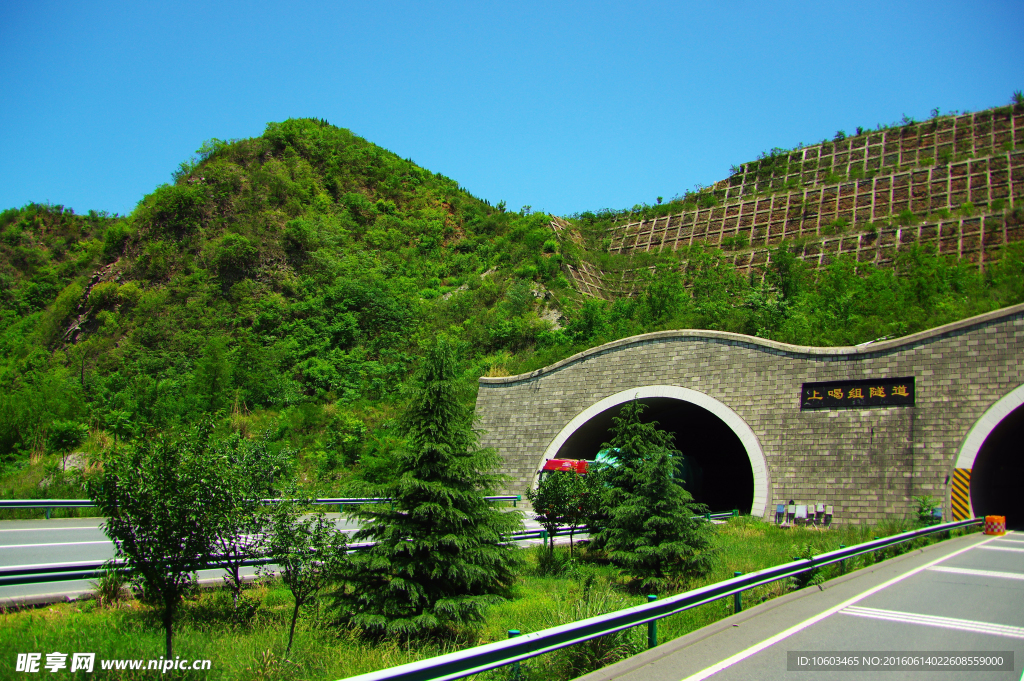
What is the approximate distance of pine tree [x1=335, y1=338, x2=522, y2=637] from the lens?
24.4 ft

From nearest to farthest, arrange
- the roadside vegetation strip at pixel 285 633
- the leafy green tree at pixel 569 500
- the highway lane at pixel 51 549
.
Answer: the roadside vegetation strip at pixel 285 633
the highway lane at pixel 51 549
the leafy green tree at pixel 569 500

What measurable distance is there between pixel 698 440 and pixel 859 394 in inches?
388

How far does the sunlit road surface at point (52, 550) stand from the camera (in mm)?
7531

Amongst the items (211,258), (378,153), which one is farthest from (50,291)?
(378,153)

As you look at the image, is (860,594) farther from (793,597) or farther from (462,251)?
(462,251)

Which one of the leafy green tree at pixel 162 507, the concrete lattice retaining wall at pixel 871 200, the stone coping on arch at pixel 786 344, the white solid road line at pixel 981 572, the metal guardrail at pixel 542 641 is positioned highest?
the concrete lattice retaining wall at pixel 871 200

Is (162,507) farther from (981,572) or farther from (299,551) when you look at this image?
(981,572)

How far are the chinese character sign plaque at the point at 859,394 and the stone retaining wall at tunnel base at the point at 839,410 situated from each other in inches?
6.1

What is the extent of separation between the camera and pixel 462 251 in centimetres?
4009

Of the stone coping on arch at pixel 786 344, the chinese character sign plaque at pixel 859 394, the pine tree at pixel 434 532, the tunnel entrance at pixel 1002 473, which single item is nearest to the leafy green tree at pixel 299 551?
the pine tree at pixel 434 532

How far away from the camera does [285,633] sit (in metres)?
7.34

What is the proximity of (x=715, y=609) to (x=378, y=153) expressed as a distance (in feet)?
147

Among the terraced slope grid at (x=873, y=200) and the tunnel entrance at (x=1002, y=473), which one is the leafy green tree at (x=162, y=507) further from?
the terraced slope grid at (x=873, y=200)

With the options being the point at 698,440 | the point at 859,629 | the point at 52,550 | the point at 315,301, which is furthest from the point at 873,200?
the point at 52,550
